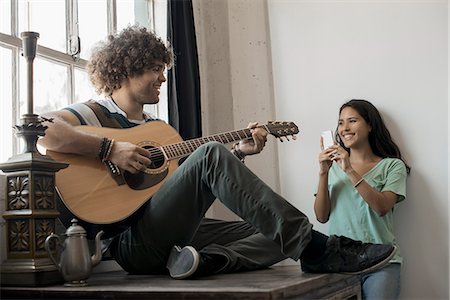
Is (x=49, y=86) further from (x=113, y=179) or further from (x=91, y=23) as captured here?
(x=113, y=179)

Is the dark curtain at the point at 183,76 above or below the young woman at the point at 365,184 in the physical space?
above

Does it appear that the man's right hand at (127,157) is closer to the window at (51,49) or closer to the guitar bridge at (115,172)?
the guitar bridge at (115,172)

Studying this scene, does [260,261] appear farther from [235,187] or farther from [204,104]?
[204,104]

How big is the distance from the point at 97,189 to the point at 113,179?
0.07 meters

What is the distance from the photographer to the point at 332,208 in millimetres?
2945

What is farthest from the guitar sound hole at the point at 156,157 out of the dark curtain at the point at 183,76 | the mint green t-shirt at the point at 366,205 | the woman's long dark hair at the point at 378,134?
the woman's long dark hair at the point at 378,134

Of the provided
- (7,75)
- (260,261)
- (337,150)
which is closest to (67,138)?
(7,75)

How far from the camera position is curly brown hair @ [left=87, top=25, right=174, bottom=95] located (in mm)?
2602

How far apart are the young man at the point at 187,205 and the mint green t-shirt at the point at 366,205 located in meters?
0.52

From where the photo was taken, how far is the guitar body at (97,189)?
2.09 metres

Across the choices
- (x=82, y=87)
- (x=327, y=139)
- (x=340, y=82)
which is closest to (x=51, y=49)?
(x=82, y=87)

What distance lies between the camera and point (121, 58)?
262 cm

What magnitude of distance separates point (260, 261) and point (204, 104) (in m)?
1.32

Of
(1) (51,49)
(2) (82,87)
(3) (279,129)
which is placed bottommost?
(3) (279,129)
